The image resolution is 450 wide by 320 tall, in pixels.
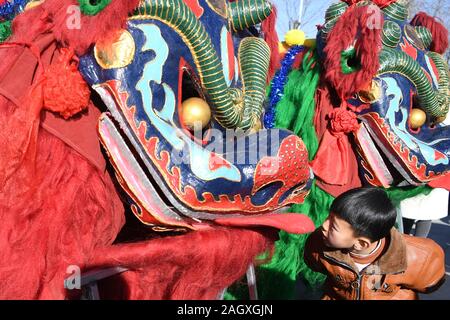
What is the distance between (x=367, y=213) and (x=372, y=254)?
0.62ft

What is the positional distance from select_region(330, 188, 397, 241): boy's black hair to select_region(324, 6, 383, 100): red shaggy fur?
2.65 feet

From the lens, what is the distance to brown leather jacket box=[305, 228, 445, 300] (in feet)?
4.24

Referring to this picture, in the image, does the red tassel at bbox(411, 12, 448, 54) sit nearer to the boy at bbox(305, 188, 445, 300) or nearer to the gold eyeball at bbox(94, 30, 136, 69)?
the boy at bbox(305, 188, 445, 300)

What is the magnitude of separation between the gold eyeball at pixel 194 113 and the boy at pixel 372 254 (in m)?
0.43

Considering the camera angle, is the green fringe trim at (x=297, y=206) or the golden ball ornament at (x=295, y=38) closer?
the green fringe trim at (x=297, y=206)

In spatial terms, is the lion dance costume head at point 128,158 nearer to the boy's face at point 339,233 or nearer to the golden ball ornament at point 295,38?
the boy's face at point 339,233

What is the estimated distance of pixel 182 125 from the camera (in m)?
1.23

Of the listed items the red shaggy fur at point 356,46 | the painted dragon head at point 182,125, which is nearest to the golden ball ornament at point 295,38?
the red shaggy fur at point 356,46

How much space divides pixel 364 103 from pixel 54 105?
1.35m

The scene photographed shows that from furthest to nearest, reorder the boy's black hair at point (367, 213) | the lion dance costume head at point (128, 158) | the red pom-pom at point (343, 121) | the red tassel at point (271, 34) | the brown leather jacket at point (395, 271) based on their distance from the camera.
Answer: the red pom-pom at point (343, 121) < the red tassel at point (271, 34) < the brown leather jacket at point (395, 271) < the boy's black hair at point (367, 213) < the lion dance costume head at point (128, 158)

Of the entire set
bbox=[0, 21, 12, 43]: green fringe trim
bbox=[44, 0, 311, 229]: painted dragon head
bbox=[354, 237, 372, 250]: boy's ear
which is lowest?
bbox=[354, 237, 372, 250]: boy's ear

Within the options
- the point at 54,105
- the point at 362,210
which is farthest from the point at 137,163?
the point at 362,210

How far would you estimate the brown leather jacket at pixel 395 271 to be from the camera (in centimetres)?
129

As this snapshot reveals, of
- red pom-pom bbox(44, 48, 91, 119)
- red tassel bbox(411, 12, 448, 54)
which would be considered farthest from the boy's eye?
red tassel bbox(411, 12, 448, 54)
